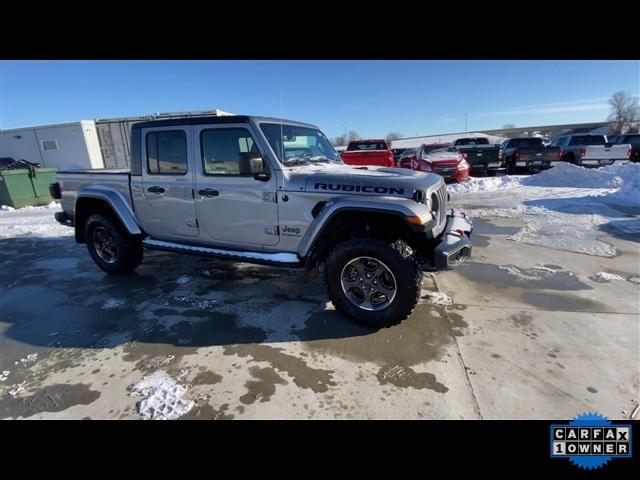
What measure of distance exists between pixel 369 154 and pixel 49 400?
40.3 ft

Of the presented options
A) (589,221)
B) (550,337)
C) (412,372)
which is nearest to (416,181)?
(412,372)

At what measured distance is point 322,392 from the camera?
245cm

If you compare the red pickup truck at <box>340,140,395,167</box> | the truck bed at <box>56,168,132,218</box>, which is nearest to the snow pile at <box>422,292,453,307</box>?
the truck bed at <box>56,168,132,218</box>

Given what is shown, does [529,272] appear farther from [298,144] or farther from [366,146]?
[366,146]

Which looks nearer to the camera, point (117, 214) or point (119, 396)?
point (119, 396)

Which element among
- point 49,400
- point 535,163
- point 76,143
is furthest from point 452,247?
point 76,143

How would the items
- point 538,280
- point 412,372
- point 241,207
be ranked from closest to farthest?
1. point 412,372
2. point 241,207
3. point 538,280

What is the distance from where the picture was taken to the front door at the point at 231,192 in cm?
354
